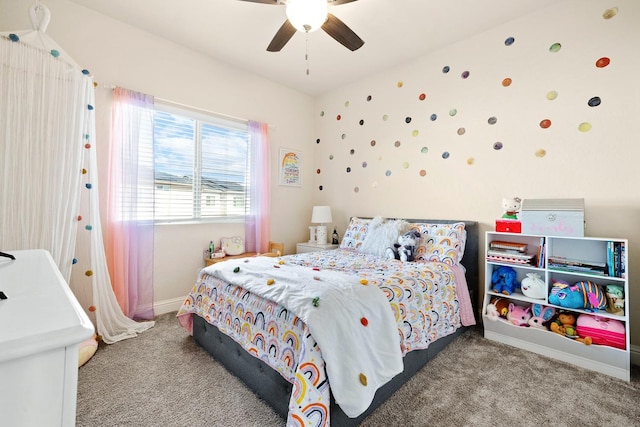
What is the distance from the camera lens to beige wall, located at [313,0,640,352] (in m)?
2.10

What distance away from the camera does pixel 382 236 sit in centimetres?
285

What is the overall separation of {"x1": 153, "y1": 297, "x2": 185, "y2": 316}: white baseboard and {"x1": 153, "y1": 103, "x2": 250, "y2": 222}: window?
33.2 inches

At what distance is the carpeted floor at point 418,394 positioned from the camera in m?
1.49

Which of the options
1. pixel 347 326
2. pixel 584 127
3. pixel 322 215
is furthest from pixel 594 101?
pixel 322 215

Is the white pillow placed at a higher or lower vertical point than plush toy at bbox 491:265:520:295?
higher

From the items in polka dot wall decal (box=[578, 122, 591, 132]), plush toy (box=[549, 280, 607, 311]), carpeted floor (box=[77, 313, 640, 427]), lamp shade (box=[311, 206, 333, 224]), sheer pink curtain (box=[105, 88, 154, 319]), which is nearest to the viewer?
carpeted floor (box=[77, 313, 640, 427])

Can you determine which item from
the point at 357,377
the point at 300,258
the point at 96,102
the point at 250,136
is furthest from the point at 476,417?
the point at 96,102

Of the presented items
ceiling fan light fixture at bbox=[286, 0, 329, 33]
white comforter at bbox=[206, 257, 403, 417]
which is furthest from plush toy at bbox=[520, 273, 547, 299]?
ceiling fan light fixture at bbox=[286, 0, 329, 33]

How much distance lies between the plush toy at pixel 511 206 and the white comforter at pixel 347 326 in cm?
158

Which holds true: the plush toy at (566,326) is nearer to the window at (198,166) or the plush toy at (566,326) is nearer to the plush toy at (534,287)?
the plush toy at (534,287)

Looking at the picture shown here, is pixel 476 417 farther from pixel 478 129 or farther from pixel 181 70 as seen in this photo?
pixel 181 70

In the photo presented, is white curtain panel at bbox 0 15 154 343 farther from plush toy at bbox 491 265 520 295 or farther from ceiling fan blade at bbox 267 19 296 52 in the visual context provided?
plush toy at bbox 491 265 520 295

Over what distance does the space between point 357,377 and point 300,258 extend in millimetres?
1399

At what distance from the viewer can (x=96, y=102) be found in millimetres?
2523
